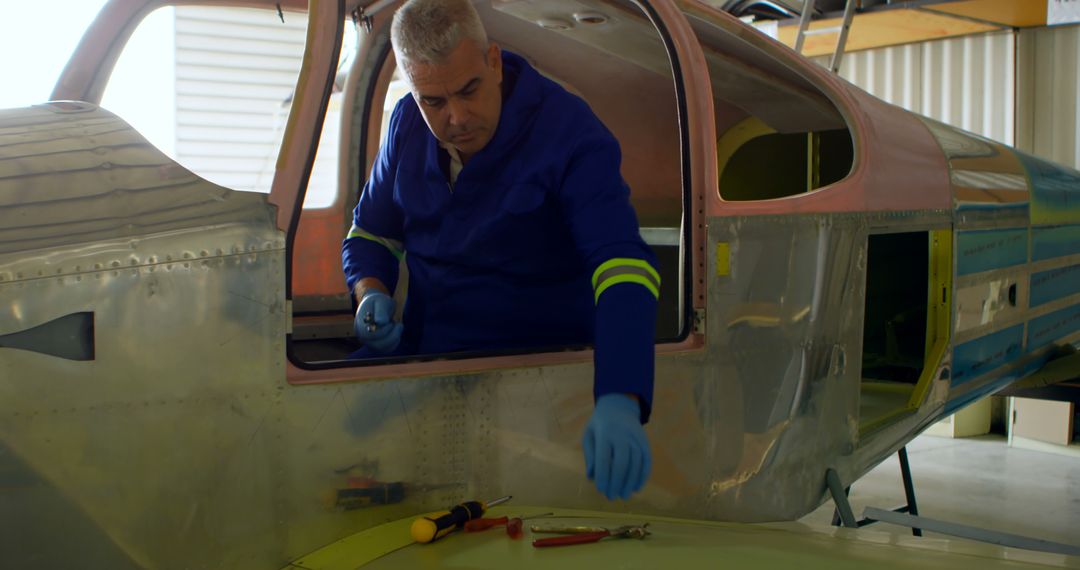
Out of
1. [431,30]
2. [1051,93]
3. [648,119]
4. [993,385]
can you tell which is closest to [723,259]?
[431,30]

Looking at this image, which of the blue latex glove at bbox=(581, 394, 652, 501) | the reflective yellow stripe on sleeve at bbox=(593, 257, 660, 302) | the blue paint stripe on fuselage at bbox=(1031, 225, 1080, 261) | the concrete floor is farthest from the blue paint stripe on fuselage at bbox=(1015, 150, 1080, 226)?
the blue latex glove at bbox=(581, 394, 652, 501)

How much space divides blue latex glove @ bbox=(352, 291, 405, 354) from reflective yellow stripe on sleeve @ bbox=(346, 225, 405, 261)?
0.94 feet

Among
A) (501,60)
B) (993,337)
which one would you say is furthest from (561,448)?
(993,337)

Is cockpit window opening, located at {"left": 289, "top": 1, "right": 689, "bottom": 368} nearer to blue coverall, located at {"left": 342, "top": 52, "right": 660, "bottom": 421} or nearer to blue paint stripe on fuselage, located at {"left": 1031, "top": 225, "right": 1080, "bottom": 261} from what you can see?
blue coverall, located at {"left": 342, "top": 52, "right": 660, "bottom": 421}

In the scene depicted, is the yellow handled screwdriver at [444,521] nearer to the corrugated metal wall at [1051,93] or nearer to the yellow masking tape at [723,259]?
the yellow masking tape at [723,259]

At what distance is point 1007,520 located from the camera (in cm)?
467

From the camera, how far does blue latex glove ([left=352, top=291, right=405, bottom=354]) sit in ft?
6.49

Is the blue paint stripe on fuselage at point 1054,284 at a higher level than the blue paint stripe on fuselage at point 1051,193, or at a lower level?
lower

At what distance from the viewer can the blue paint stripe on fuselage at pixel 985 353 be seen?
125 inches

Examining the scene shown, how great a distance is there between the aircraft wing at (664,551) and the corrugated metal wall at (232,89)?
2.87 m


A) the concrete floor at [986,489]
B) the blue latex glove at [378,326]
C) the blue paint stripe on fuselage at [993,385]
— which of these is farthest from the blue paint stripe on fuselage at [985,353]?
the blue latex glove at [378,326]

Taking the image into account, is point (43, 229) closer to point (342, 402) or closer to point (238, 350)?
point (238, 350)

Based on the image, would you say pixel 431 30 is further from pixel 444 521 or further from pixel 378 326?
pixel 444 521

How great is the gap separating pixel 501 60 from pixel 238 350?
866mm
